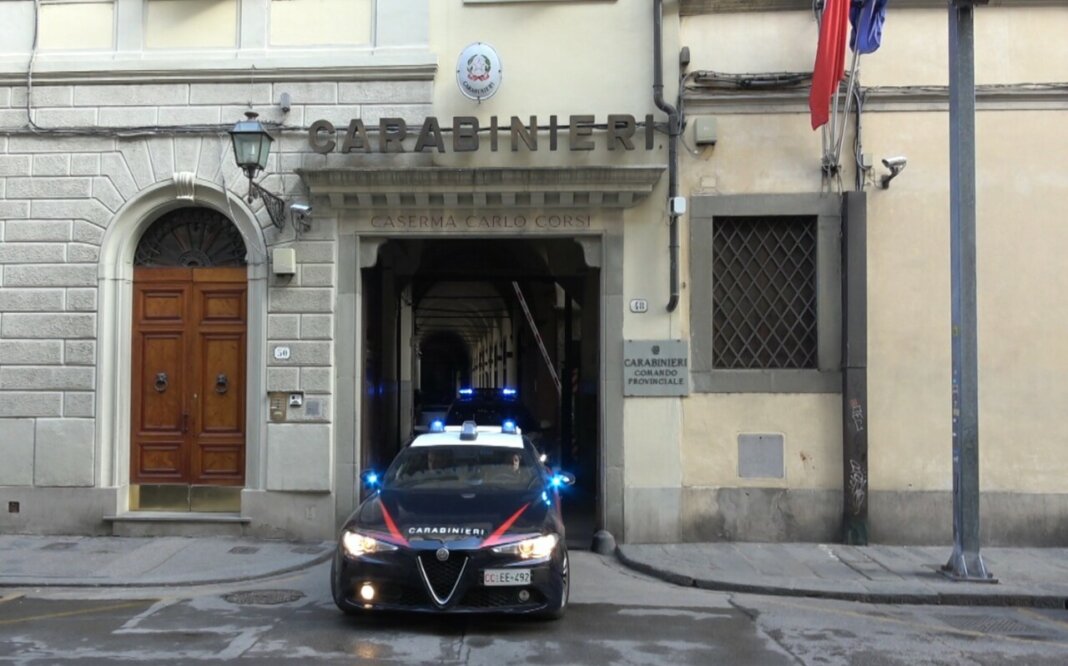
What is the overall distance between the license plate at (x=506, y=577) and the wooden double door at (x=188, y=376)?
5742 millimetres

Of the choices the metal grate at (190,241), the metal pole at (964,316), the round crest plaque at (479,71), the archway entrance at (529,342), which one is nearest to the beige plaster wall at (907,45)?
the metal pole at (964,316)

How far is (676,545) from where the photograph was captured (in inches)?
448

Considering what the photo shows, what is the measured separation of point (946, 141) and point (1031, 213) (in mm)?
1324

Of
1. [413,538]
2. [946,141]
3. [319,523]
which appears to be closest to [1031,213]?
[946,141]

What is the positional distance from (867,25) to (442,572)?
789cm

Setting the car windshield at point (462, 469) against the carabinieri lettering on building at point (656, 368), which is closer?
the car windshield at point (462, 469)

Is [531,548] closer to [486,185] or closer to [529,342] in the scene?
[486,185]

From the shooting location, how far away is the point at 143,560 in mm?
10398

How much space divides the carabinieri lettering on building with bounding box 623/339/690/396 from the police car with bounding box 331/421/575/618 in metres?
3.55

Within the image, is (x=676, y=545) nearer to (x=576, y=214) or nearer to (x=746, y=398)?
(x=746, y=398)

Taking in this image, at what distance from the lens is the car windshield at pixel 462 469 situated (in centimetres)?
872

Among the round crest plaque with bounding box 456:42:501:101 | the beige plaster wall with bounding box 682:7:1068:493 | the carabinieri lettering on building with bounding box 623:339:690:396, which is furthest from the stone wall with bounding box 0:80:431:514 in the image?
the beige plaster wall with bounding box 682:7:1068:493

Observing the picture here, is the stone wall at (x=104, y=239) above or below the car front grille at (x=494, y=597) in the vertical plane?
above

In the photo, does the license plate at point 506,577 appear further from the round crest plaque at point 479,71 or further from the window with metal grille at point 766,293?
the round crest plaque at point 479,71
